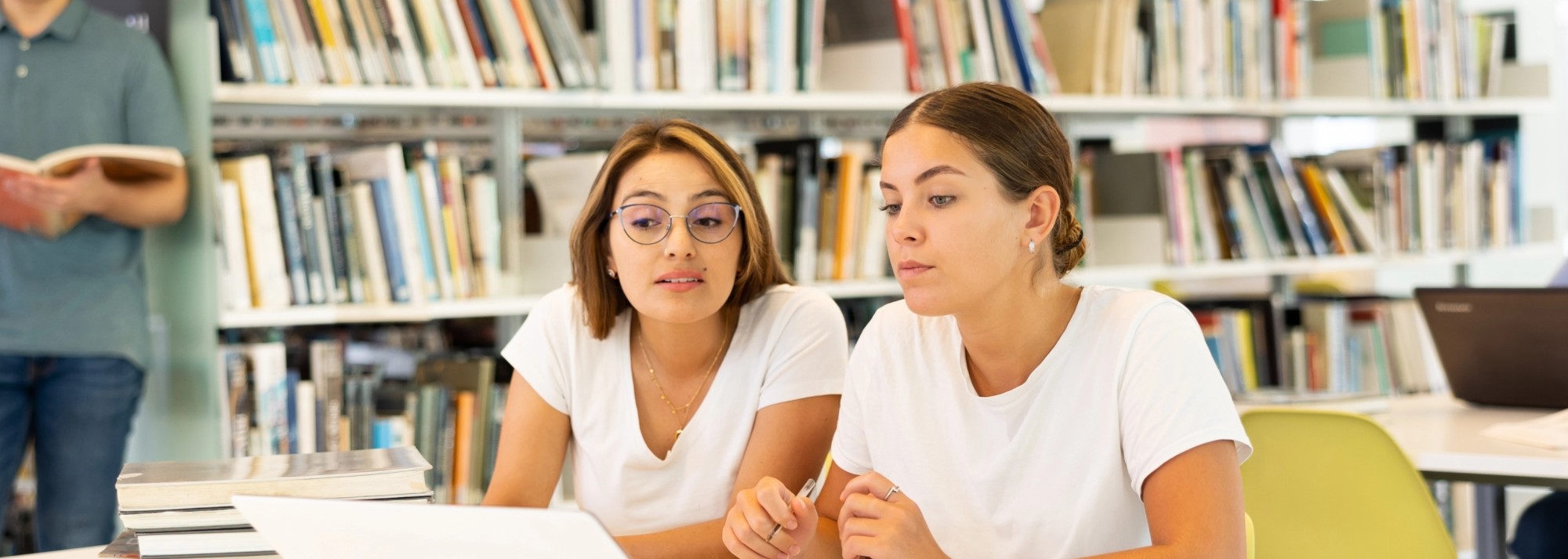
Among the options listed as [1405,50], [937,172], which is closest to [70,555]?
[937,172]

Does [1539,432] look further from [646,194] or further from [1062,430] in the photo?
[646,194]

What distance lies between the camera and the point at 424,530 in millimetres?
951

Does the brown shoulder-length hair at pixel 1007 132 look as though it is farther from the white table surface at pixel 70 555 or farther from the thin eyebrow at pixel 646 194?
the white table surface at pixel 70 555

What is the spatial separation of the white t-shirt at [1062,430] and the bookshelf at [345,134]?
142 cm

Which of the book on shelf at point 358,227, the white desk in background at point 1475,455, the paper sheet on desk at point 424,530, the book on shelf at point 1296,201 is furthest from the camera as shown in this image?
the book on shelf at point 1296,201

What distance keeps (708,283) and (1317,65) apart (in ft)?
9.49

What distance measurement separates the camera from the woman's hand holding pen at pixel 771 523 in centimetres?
130

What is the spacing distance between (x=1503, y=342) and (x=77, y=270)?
8.19ft

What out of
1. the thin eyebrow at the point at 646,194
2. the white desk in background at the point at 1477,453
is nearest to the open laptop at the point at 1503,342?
the white desk in background at the point at 1477,453

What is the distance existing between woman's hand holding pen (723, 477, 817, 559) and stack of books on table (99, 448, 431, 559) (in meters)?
0.31

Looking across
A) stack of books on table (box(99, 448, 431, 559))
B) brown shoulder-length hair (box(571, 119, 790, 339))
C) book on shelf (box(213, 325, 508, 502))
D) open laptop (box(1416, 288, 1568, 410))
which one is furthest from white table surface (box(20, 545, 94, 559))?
open laptop (box(1416, 288, 1568, 410))

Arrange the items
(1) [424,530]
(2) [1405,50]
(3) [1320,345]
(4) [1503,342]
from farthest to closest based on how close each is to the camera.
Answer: (2) [1405,50], (3) [1320,345], (4) [1503,342], (1) [424,530]

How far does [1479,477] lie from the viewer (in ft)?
6.35

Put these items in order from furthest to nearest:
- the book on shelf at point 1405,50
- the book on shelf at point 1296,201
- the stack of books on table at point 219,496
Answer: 1. the book on shelf at point 1405,50
2. the book on shelf at point 1296,201
3. the stack of books on table at point 219,496
